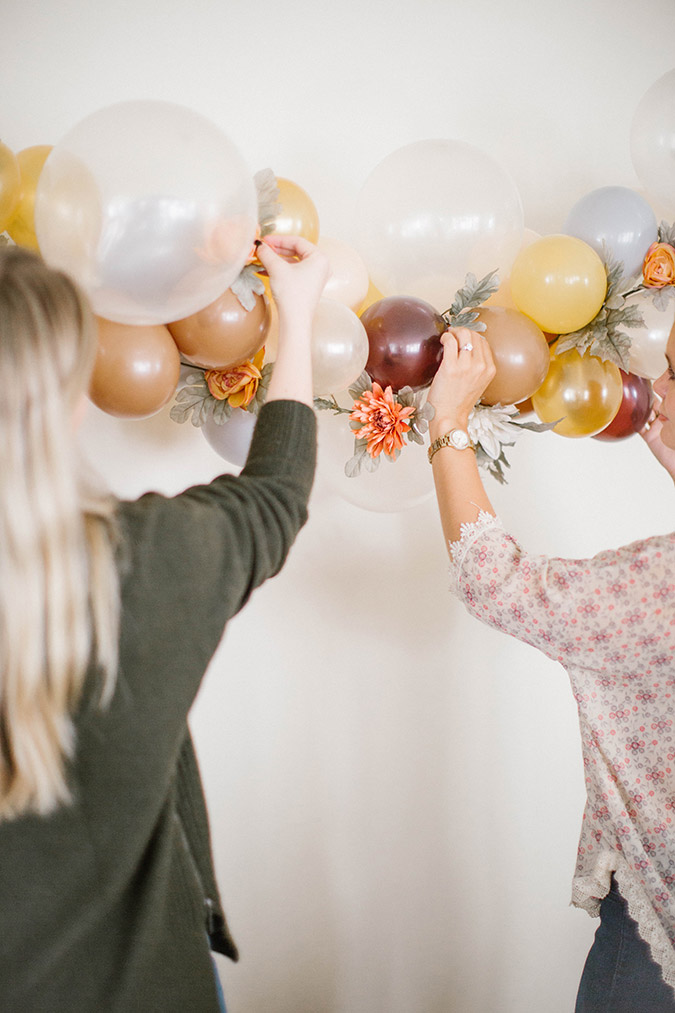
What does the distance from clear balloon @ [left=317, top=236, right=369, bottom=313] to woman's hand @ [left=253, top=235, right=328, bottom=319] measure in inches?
7.5

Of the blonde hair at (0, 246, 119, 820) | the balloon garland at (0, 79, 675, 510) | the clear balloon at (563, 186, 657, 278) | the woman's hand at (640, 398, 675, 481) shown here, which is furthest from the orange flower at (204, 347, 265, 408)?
the woman's hand at (640, 398, 675, 481)

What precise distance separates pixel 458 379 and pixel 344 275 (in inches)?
11.8

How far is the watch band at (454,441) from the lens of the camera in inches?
44.4

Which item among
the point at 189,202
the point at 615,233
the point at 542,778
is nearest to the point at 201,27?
the point at 189,202

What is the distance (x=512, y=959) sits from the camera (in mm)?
1894

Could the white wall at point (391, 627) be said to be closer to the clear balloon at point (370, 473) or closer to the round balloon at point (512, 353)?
the clear balloon at point (370, 473)

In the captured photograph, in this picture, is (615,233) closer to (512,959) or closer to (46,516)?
(46,516)

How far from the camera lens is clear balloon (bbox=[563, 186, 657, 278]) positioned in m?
1.35

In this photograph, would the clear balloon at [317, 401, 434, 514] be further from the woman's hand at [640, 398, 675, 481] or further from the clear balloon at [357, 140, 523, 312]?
the woman's hand at [640, 398, 675, 481]

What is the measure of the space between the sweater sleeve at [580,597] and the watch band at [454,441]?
118 millimetres

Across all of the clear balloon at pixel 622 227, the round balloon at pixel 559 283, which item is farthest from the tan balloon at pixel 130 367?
the clear balloon at pixel 622 227

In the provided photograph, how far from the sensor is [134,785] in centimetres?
70

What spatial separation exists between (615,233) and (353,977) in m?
1.70

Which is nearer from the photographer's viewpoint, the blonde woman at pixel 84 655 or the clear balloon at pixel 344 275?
the blonde woman at pixel 84 655
